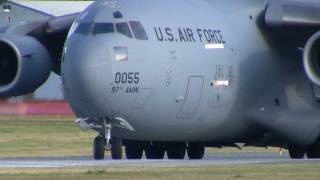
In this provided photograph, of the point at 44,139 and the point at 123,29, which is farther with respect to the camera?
the point at 44,139

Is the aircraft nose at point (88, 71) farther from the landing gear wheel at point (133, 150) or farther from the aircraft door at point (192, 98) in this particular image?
the landing gear wheel at point (133, 150)

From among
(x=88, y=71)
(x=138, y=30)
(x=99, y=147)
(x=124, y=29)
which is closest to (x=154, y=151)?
(x=99, y=147)

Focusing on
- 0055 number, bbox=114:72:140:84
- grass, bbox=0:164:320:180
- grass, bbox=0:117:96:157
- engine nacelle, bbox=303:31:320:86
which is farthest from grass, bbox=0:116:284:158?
grass, bbox=0:164:320:180

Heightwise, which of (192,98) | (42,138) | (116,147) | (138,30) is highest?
(138,30)

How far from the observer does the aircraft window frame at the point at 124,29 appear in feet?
119

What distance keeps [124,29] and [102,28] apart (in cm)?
52

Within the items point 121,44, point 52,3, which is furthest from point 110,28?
point 52,3

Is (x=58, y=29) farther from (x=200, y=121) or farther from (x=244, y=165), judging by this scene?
(x=244, y=165)

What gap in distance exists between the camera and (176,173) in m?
30.3

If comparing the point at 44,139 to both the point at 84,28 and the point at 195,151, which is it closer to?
the point at 195,151

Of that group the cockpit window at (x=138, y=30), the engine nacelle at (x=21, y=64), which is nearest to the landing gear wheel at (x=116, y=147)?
the cockpit window at (x=138, y=30)

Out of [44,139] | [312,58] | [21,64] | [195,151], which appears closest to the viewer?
[312,58]

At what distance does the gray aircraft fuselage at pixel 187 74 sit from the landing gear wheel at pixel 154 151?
2.08 meters

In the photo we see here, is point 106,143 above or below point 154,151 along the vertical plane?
above
